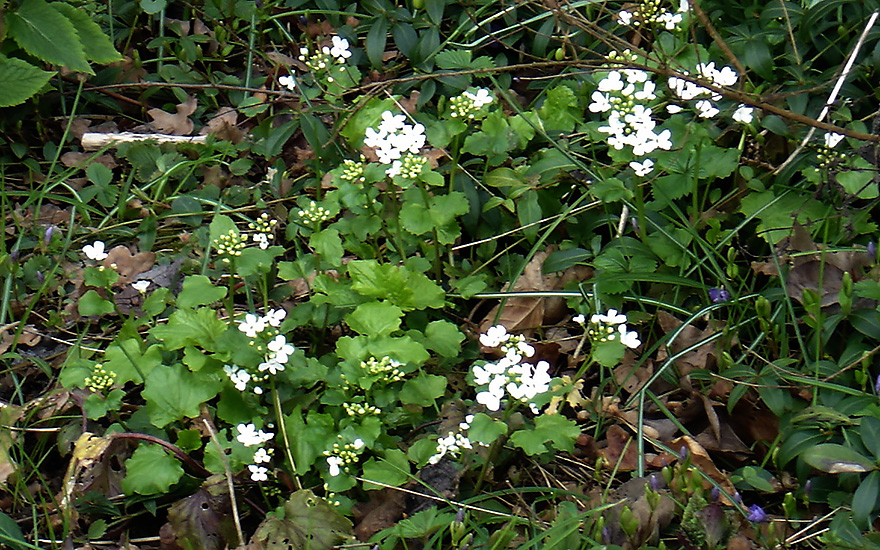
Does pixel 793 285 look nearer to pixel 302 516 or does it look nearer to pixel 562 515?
pixel 562 515

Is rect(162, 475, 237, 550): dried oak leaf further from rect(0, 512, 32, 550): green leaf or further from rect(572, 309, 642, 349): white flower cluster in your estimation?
rect(572, 309, 642, 349): white flower cluster

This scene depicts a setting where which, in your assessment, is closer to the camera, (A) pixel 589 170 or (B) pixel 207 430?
(B) pixel 207 430

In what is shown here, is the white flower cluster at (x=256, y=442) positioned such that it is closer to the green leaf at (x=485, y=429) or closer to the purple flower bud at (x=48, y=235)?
the green leaf at (x=485, y=429)

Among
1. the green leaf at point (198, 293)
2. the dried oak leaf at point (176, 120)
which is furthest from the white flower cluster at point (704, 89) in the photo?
the dried oak leaf at point (176, 120)

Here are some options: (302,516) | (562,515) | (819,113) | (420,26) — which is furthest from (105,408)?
(819,113)

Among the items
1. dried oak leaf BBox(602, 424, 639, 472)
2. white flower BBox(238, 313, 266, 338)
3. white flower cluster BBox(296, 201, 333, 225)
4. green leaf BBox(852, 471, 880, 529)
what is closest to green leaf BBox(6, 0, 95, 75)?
white flower cluster BBox(296, 201, 333, 225)

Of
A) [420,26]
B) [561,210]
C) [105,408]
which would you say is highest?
[420,26]

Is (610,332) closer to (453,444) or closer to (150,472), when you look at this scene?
(453,444)
